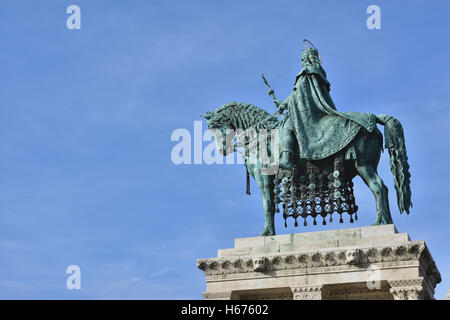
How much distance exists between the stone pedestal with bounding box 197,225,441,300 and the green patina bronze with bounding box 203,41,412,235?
136 cm

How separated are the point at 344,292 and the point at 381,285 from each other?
5.36 ft

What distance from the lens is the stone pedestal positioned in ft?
109

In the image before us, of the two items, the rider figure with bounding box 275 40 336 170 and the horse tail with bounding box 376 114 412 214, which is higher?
the rider figure with bounding box 275 40 336 170

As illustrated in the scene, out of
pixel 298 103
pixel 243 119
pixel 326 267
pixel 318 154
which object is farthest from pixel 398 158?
pixel 243 119

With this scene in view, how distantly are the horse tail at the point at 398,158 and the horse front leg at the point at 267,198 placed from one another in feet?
18.2

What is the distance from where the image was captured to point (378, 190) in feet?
117

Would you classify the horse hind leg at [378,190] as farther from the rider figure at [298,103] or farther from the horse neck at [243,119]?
the horse neck at [243,119]

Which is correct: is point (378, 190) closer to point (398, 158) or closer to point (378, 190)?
point (378, 190)

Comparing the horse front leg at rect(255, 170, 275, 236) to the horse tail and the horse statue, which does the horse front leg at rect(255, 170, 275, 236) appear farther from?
the horse tail

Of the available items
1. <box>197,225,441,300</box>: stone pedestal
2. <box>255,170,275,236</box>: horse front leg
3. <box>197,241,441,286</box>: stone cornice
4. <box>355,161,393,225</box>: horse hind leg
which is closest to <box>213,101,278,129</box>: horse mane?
<box>255,170,275,236</box>: horse front leg

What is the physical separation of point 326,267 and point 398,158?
19.7 feet

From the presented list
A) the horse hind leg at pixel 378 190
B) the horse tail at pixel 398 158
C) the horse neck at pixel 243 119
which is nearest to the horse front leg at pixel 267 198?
the horse neck at pixel 243 119
